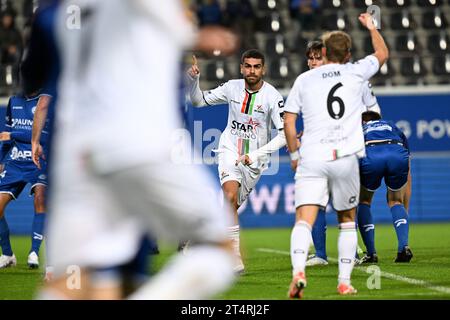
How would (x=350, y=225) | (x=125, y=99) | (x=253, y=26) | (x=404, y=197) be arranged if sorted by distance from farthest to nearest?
(x=253, y=26) < (x=404, y=197) < (x=350, y=225) < (x=125, y=99)

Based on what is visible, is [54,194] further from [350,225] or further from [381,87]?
[381,87]

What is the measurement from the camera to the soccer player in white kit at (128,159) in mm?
3016

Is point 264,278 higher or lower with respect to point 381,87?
lower

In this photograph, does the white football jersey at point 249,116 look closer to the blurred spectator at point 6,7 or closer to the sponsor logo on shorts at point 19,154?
the sponsor logo on shorts at point 19,154

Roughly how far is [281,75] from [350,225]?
1293 cm

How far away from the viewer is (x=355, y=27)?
21641 mm

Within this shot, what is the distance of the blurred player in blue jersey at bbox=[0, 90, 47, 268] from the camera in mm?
10140

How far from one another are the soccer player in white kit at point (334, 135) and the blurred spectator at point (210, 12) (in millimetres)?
12320

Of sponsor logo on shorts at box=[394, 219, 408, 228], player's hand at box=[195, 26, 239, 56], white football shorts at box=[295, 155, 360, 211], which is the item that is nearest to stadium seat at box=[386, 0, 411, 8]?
sponsor logo on shorts at box=[394, 219, 408, 228]

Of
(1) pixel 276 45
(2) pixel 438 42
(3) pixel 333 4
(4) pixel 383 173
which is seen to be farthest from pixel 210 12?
(4) pixel 383 173

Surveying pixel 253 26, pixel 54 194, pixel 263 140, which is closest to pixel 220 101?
pixel 263 140

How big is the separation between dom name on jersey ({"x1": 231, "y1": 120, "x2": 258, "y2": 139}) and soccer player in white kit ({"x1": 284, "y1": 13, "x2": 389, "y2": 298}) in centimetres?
250

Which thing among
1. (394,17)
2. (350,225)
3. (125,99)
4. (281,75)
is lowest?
(350,225)

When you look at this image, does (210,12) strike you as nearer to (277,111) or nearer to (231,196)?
(277,111)
